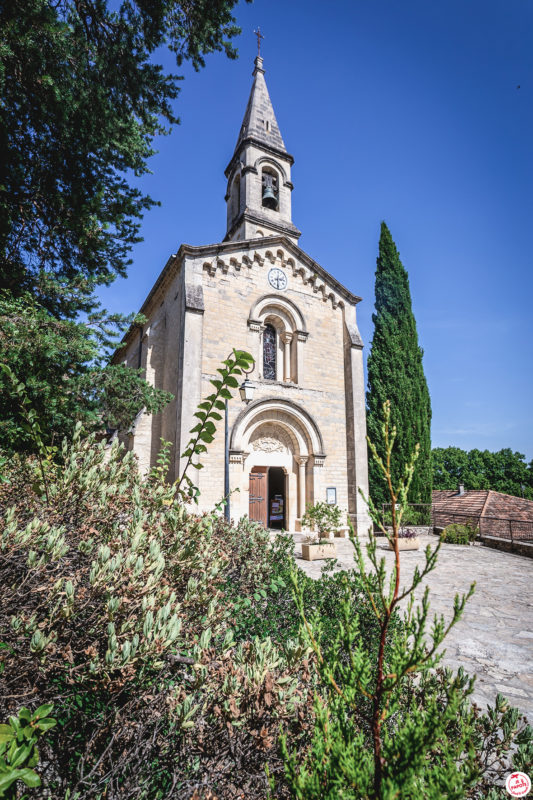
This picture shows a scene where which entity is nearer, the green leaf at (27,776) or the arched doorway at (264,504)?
the green leaf at (27,776)

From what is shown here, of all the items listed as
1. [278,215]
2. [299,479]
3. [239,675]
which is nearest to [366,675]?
[239,675]

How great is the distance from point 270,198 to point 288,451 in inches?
442


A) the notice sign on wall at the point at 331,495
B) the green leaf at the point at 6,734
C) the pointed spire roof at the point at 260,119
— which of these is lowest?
the notice sign on wall at the point at 331,495

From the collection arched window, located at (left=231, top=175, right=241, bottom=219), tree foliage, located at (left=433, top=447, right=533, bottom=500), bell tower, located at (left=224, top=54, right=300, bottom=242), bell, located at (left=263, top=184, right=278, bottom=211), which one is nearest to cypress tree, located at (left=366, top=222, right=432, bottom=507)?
bell tower, located at (left=224, top=54, right=300, bottom=242)

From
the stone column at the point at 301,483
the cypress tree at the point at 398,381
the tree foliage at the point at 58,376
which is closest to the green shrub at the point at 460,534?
the cypress tree at the point at 398,381

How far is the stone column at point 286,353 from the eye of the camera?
14.2 metres

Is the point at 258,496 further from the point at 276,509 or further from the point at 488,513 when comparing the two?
the point at 488,513

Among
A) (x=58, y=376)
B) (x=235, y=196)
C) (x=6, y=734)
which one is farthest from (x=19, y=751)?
(x=235, y=196)

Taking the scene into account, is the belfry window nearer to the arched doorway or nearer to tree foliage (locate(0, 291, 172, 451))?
the arched doorway

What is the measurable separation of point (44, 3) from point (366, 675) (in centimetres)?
724

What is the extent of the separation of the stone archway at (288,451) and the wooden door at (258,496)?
0.03m

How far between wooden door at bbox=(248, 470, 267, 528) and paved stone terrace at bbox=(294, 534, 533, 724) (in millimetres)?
2179

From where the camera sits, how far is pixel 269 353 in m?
14.2

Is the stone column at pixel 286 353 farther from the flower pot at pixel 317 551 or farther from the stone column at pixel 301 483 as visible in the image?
the flower pot at pixel 317 551
